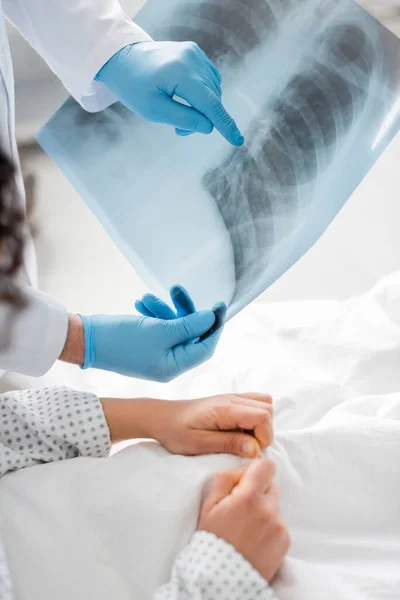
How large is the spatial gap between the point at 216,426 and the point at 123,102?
0.52 meters

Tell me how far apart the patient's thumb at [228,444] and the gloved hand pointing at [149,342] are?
0.18 metres

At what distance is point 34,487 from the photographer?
712mm

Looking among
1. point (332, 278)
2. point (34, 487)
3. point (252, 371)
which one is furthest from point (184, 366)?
point (332, 278)

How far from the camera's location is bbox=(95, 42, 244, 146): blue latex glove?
938mm

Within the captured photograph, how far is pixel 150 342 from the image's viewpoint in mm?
922

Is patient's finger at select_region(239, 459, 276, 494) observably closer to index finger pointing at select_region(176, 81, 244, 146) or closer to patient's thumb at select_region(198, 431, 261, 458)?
patient's thumb at select_region(198, 431, 261, 458)

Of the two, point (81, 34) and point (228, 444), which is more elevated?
point (81, 34)

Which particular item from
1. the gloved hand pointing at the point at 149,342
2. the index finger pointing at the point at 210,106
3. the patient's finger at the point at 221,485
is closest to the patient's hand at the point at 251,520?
the patient's finger at the point at 221,485

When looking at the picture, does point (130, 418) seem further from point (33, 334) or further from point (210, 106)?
point (210, 106)

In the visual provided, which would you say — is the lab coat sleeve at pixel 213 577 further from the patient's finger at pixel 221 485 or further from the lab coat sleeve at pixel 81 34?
the lab coat sleeve at pixel 81 34

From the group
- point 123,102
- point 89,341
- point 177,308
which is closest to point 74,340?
point 89,341

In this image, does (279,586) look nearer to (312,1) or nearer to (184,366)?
(184,366)

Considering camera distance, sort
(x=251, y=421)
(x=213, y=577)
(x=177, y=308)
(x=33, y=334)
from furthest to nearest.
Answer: (x=177, y=308), (x=33, y=334), (x=251, y=421), (x=213, y=577)

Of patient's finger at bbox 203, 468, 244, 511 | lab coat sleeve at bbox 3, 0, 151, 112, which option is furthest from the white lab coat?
patient's finger at bbox 203, 468, 244, 511
